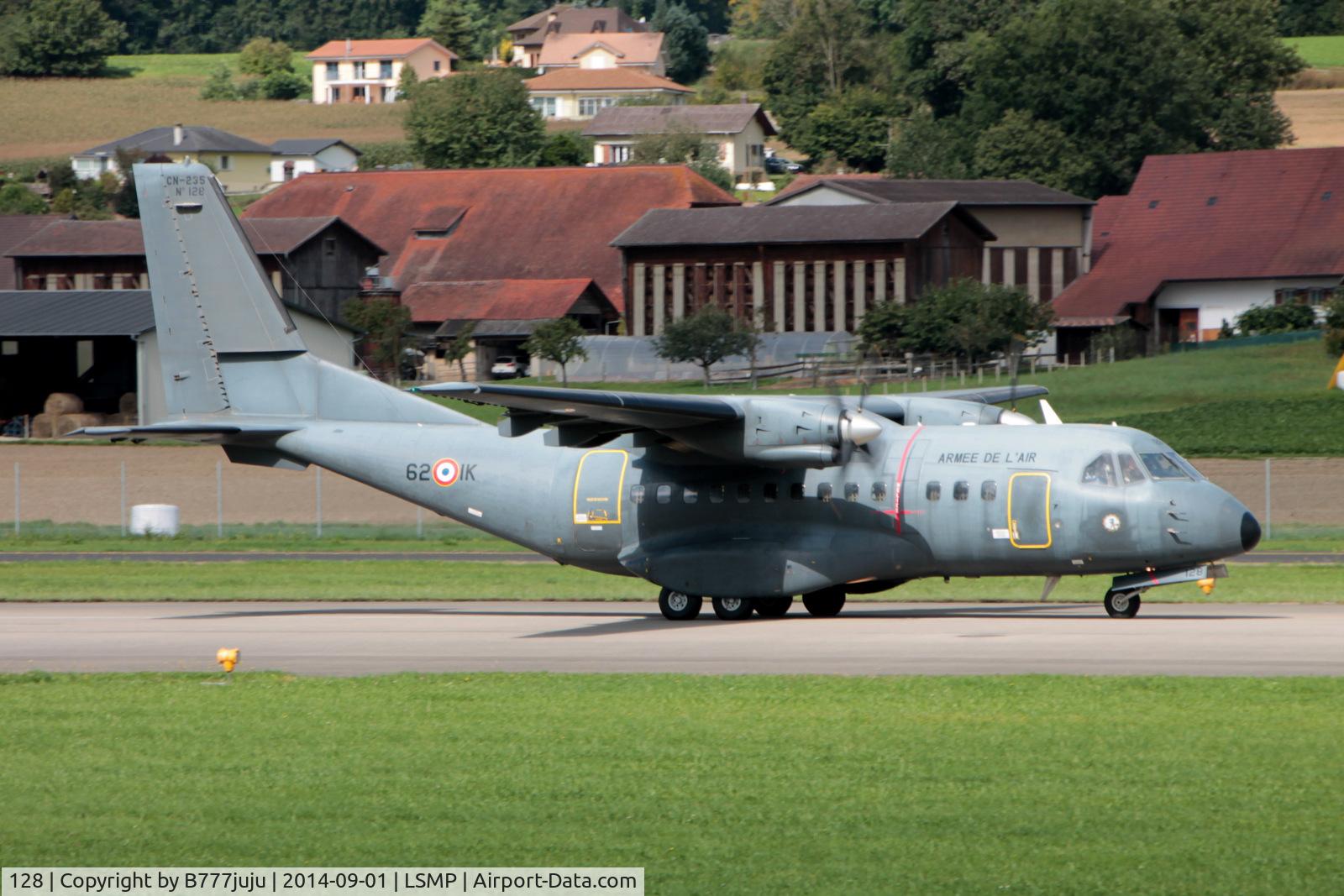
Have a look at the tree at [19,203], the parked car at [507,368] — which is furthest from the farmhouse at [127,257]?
the tree at [19,203]

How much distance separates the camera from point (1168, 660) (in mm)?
18188

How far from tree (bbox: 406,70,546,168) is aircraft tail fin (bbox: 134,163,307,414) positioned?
92.3 meters

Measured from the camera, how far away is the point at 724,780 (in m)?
12.6

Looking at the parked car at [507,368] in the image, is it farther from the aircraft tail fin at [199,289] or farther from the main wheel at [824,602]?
the main wheel at [824,602]

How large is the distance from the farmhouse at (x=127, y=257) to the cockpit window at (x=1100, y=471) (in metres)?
57.2

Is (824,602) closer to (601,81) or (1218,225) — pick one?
(1218,225)

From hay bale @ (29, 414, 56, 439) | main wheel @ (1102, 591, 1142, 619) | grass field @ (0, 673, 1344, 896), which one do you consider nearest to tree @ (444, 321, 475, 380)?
hay bale @ (29, 414, 56, 439)

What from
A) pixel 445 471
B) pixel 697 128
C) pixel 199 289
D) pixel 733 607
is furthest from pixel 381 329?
pixel 697 128

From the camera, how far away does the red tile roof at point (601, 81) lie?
171m

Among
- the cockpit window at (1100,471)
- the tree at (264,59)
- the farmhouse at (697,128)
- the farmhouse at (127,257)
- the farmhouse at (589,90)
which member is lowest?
the cockpit window at (1100,471)

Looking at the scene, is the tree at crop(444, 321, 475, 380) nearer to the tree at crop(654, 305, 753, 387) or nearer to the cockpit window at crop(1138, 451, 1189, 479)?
the tree at crop(654, 305, 753, 387)

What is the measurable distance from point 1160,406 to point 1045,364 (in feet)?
61.3

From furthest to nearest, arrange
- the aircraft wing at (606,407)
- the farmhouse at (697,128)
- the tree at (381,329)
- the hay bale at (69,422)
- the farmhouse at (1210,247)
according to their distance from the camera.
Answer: the farmhouse at (697,128), the farmhouse at (1210,247), the tree at (381,329), the hay bale at (69,422), the aircraft wing at (606,407)

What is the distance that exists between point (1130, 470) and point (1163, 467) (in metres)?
0.52
